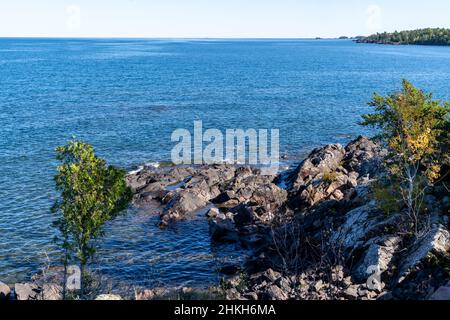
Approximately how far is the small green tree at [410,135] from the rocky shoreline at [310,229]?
233 cm

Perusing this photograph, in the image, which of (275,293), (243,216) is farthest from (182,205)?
(275,293)

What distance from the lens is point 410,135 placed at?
118 feet

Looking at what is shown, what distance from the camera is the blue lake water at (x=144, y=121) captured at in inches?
1756

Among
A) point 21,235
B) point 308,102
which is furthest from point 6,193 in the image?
point 308,102

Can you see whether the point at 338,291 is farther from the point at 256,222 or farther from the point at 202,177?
the point at 202,177

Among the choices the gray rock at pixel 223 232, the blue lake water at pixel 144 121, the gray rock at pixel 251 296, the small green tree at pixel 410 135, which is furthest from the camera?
the gray rock at pixel 223 232

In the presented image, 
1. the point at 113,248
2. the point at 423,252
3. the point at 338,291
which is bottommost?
the point at 113,248

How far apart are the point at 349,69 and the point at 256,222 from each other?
16313 cm

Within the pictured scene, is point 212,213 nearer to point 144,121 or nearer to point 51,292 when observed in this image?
point 51,292

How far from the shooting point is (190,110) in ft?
352

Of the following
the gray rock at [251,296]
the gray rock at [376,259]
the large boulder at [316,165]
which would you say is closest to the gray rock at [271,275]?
the gray rock at [251,296]

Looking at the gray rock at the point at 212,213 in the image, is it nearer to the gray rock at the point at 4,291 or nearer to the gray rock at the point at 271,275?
the gray rock at the point at 271,275

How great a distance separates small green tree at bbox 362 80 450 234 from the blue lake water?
17568mm

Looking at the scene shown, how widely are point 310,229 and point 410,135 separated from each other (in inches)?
575
